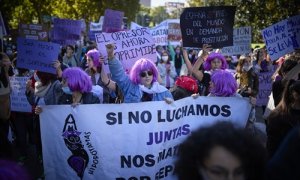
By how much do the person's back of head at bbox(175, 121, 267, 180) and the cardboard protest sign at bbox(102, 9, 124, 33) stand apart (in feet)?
31.0

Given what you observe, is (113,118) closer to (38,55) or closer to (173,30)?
(38,55)

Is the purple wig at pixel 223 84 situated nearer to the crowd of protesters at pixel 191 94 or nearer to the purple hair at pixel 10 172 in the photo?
the crowd of protesters at pixel 191 94

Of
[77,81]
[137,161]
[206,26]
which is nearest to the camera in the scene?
[137,161]

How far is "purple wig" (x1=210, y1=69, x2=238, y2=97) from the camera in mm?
4945

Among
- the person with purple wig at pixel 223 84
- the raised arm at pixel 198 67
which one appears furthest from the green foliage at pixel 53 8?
the person with purple wig at pixel 223 84

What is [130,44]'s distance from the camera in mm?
6973

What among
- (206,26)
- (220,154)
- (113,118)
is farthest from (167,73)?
(220,154)

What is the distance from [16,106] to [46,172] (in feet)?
9.88

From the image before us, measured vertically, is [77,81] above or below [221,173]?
below

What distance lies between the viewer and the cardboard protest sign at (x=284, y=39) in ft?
26.1

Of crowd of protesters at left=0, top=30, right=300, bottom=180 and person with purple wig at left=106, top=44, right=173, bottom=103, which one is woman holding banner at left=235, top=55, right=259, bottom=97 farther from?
person with purple wig at left=106, top=44, right=173, bottom=103

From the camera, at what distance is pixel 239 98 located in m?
4.98

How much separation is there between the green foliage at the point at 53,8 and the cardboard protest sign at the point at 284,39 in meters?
24.1

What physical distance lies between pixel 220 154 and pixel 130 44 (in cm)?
499
